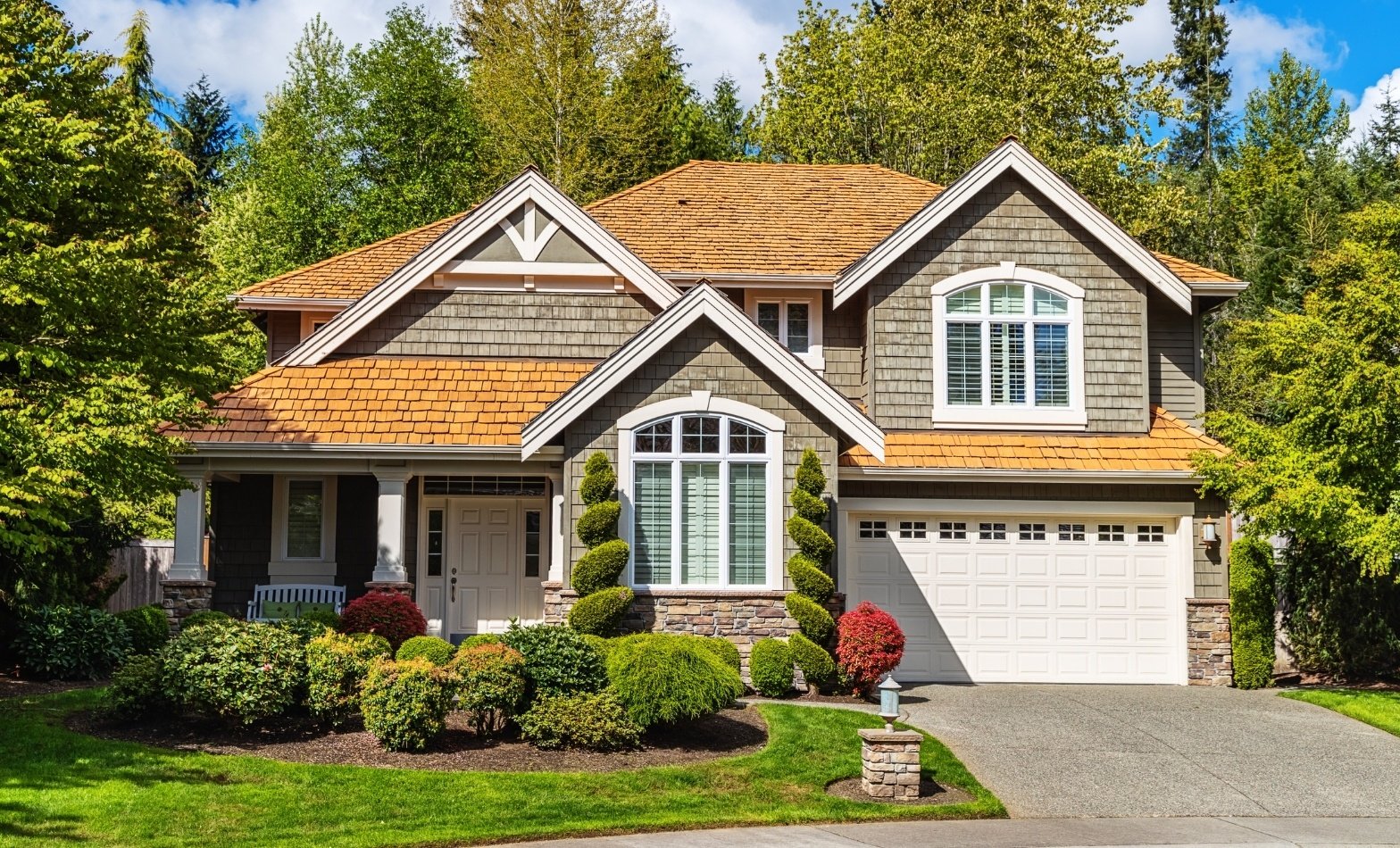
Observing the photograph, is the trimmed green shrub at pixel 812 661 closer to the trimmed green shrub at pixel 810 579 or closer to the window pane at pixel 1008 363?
the trimmed green shrub at pixel 810 579

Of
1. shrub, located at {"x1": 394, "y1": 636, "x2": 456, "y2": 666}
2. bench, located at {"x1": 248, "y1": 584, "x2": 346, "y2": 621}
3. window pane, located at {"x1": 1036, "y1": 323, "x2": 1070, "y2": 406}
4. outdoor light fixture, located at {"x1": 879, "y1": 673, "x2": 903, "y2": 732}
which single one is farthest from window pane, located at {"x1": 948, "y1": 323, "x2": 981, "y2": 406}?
bench, located at {"x1": 248, "y1": 584, "x2": 346, "y2": 621}

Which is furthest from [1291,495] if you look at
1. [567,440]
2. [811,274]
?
[567,440]

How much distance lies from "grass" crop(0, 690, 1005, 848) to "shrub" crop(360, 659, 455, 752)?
2.25 feet

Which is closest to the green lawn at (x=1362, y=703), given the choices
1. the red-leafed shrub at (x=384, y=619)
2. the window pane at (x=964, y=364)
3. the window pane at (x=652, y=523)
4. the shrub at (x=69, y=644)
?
the window pane at (x=964, y=364)

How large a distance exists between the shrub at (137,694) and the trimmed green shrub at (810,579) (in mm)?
7289

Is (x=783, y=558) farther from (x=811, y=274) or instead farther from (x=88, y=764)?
(x=88, y=764)

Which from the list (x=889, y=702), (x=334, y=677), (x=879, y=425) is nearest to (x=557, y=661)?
(x=334, y=677)

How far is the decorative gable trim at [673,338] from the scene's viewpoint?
15.7 metres

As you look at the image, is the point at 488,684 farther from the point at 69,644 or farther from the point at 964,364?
the point at 964,364

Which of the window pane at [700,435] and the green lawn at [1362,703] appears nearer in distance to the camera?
the green lawn at [1362,703]

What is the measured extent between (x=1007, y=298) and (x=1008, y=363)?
984 mm

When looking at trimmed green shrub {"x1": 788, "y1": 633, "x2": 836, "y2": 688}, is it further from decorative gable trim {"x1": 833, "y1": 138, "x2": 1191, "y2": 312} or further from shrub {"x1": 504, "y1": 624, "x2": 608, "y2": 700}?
decorative gable trim {"x1": 833, "y1": 138, "x2": 1191, "y2": 312}

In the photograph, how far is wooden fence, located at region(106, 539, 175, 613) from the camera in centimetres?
2334

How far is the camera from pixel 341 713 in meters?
12.1
